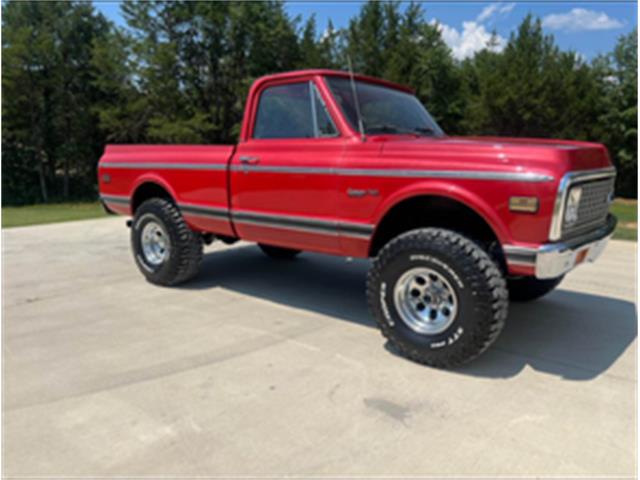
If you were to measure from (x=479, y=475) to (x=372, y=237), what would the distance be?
6.02 ft

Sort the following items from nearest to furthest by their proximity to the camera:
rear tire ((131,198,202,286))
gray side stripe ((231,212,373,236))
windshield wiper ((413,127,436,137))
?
gray side stripe ((231,212,373,236)) → windshield wiper ((413,127,436,137)) → rear tire ((131,198,202,286))

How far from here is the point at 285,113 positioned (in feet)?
14.2

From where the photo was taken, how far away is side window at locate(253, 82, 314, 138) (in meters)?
4.14

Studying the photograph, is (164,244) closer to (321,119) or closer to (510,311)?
(321,119)

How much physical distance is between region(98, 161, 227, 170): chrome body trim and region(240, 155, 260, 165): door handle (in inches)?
9.5

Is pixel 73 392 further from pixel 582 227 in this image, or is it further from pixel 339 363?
pixel 582 227

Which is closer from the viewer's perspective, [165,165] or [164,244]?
[165,165]

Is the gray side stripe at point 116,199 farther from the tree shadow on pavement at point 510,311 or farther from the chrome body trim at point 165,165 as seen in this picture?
the tree shadow on pavement at point 510,311

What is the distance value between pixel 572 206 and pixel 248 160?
2610mm

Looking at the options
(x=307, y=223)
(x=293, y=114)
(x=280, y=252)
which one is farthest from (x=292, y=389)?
(x=280, y=252)

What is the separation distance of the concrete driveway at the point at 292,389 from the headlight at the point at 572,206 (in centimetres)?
103

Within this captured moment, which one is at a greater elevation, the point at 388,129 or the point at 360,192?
the point at 388,129

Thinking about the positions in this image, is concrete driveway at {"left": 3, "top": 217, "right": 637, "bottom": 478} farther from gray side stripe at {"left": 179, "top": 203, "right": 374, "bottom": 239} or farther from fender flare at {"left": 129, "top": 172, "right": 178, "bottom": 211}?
fender flare at {"left": 129, "top": 172, "right": 178, "bottom": 211}

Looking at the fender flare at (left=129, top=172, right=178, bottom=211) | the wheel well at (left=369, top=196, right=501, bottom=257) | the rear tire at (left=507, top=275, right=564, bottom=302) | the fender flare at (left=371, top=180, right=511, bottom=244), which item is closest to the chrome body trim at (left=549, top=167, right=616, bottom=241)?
the fender flare at (left=371, top=180, right=511, bottom=244)
